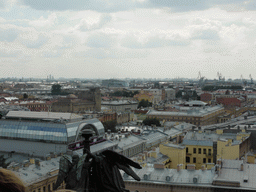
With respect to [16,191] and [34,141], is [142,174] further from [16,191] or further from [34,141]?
[16,191]

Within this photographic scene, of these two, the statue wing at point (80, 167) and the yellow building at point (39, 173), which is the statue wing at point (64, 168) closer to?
the statue wing at point (80, 167)

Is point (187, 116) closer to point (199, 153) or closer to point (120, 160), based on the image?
point (199, 153)

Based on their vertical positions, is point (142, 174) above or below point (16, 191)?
below

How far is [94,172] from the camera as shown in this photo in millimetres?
5391

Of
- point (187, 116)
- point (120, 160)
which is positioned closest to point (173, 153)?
point (120, 160)

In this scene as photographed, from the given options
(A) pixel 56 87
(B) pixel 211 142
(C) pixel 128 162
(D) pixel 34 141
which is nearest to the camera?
(C) pixel 128 162

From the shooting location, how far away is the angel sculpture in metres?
5.25

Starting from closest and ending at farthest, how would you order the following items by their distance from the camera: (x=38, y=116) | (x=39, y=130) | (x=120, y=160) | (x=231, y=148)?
(x=120, y=160)
(x=231, y=148)
(x=39, y=130)
(x=38, y=116)

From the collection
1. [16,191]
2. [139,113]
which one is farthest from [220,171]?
[139,113]

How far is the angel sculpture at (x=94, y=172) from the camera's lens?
17.2 ft

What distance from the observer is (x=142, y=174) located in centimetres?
2484

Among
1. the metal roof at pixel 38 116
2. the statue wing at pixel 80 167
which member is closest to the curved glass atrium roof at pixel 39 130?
the metal roof at pixel 38 116

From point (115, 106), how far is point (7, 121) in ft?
200

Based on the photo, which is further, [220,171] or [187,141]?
[187,141]
